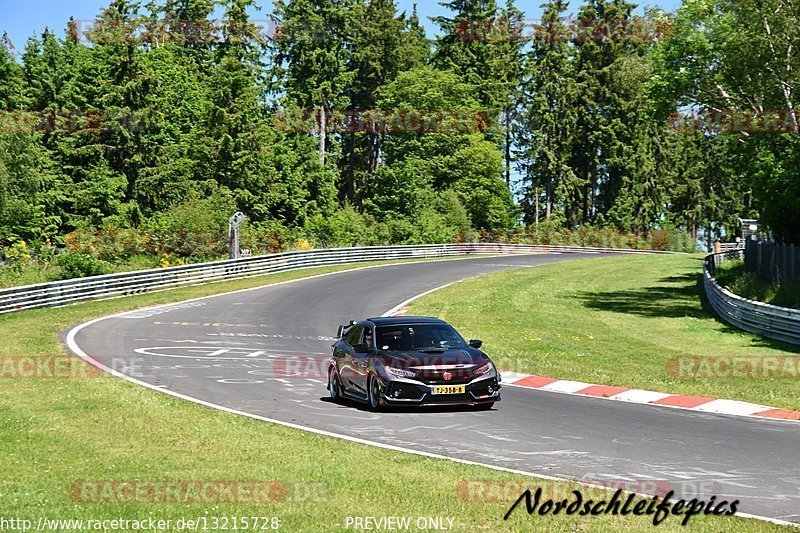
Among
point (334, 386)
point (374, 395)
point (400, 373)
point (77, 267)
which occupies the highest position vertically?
point (77, 267)

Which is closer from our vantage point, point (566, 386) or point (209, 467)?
point (209, 467)

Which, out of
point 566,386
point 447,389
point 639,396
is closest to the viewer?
point 447,389

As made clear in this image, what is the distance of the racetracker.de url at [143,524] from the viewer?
908 cm

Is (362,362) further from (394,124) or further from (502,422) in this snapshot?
(394,124)

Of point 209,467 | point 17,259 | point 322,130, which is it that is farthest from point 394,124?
point 209,467

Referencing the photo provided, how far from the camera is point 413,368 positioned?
17.3 m

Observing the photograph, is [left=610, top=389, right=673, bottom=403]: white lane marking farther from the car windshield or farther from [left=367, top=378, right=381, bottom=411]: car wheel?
[left=367, top=378, right=381, bottom=411]: car wheel

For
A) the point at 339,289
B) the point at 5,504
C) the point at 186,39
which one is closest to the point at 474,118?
the point at 186,39

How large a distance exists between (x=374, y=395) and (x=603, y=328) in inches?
704

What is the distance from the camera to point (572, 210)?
11269cm

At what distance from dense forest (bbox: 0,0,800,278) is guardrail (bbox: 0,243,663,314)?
14.2ft

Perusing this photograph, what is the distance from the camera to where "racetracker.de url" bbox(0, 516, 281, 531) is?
357 inches

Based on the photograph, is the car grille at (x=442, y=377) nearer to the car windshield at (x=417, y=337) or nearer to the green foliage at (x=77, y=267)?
the car windshield at (x=417, y=337)

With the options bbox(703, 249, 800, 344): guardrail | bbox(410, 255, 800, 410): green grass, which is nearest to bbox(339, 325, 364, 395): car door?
bbox(410, 255, 800, 410): green grass
